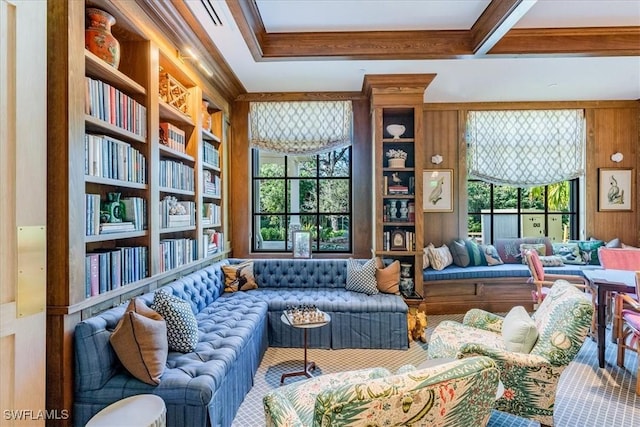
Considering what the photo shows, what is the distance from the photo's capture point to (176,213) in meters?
3.18

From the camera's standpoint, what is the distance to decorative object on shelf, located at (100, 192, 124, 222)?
2.29 m

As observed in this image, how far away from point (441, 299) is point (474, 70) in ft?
9.57

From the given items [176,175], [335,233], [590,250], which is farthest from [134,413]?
[590,250]

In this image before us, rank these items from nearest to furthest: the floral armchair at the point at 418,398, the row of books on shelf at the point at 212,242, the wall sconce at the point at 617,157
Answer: the floral armchair at the point at 418,398
the row of books on shelf at the point at 212,242
the wall sconce at the point at 617,157

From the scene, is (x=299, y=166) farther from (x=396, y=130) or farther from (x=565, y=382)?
(x=565, y=382)

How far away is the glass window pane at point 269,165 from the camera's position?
16.2 ft

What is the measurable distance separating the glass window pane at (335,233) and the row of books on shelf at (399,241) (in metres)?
0.74

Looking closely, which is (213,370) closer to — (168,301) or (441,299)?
(168,301)

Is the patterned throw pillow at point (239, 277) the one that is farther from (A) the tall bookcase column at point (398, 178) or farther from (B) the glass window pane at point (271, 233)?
(A) the tall bookcase column at point (398, 178)

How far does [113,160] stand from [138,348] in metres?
1.23

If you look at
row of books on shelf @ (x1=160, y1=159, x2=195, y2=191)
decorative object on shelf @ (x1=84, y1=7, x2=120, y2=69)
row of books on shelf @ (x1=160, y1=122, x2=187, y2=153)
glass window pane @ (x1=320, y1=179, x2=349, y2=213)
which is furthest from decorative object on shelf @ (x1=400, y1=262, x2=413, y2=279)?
decorative object on shelf @ (x1=84, y1=7, x2=120, y2=69)

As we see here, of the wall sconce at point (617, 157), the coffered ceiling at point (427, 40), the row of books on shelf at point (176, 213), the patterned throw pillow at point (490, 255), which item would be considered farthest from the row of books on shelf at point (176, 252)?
the wall sconce at point (617, 157)

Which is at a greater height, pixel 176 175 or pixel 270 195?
pixel 176 175

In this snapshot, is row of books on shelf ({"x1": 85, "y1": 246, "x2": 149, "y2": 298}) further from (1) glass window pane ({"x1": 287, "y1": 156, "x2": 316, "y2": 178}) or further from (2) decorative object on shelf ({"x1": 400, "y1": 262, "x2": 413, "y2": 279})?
(2) decorative object on shelf ({"x1": 400, "y1": 262, "x2": 413, "y2": 279})
